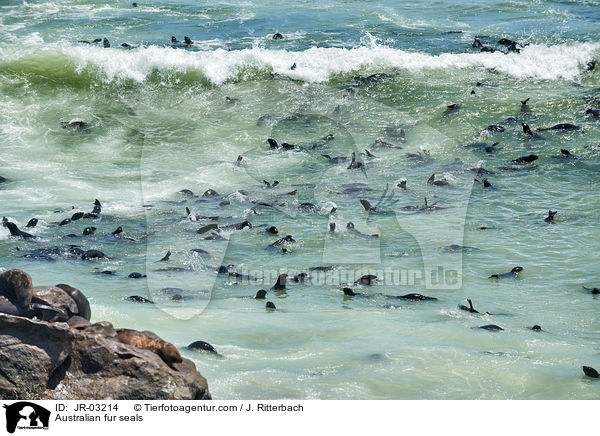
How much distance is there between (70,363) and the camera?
13.5 feet

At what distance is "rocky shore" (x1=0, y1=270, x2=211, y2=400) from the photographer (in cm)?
399

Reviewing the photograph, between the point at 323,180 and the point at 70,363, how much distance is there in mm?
8827

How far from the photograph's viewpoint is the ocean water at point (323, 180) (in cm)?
612

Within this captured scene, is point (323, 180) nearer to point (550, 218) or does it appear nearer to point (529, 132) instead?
point (550, 218)

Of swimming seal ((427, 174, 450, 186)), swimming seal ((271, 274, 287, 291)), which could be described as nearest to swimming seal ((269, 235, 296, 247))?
swimming seal ((271, 274, 287, 291))

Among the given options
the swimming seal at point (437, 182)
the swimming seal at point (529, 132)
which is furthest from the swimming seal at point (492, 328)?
the swimming seal at point (529, 132)

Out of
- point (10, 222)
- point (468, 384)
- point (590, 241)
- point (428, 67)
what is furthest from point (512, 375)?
point (428, 67)

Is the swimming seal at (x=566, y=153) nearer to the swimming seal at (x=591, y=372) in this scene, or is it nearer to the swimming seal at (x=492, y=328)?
the swimming seal at (x=492, y=328)

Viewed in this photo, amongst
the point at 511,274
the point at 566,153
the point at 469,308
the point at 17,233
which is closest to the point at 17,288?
the point at 469,308

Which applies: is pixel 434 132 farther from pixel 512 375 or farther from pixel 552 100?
pixel 512 375

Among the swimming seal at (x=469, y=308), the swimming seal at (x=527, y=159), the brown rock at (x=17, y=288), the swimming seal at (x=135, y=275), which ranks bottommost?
the swimming seal at (x=135, y=275)

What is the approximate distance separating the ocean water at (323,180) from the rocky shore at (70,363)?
2.40ft

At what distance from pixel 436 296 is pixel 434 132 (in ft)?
28.1

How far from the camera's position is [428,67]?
19750 mm
